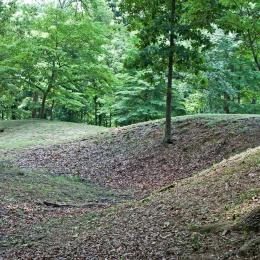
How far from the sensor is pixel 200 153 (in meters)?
15.8

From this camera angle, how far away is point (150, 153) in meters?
17.2

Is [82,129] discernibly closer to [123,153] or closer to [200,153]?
[123,153]

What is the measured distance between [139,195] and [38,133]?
47.2 ft

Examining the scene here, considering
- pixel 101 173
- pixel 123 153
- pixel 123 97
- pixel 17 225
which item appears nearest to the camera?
pixel 17 225

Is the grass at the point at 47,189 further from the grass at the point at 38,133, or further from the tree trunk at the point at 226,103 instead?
the tree trunk at the point at 226,103

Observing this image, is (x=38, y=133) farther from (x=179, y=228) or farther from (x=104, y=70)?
(x=179, y=228)

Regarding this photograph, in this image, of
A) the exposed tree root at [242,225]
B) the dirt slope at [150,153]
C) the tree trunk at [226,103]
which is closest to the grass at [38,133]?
the dirt slope at [150,153]

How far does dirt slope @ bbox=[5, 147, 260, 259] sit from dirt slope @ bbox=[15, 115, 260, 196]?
176 inches

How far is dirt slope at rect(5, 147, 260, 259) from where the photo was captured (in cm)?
609

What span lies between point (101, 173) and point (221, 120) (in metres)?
5.73

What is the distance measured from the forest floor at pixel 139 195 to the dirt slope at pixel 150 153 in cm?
4

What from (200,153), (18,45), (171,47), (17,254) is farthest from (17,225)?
(18,45)

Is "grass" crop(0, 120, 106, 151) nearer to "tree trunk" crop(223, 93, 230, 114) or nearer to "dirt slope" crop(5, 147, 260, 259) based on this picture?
"tree trunk" crop(223, 93, 230, 114)

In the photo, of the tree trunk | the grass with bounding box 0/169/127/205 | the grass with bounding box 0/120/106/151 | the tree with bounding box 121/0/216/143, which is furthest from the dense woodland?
the grass with bounding box 0/169/127/205
